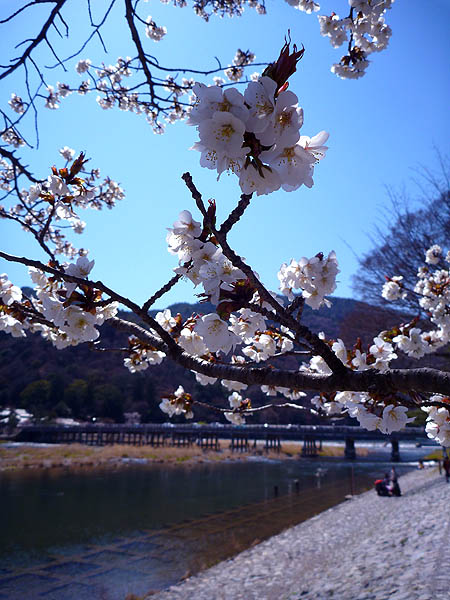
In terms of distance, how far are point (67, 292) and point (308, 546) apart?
430 inches

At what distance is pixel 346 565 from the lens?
7.43 meters

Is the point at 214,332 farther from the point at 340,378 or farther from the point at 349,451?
the point at 349,451

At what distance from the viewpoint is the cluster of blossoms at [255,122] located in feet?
3.54

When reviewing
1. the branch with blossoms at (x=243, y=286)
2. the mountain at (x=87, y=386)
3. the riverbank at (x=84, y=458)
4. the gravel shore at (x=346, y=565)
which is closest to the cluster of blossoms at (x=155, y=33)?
the branch with blossoms at (x=243, y=286)

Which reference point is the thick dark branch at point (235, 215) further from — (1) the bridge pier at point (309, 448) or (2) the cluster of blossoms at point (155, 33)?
(1) the bridge pier at point (309, 448)

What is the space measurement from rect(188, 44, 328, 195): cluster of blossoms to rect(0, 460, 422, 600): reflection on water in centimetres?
959

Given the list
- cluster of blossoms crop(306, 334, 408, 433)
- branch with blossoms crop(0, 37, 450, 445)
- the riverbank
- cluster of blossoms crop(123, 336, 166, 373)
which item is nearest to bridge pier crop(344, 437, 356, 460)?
the riverbank

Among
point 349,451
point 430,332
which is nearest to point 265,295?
point 430,332

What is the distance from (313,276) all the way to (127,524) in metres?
15.0

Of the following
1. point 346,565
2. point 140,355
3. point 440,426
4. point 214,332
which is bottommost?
point 346,565

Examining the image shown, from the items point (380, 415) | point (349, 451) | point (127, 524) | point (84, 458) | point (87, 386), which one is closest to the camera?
point (380, 415)

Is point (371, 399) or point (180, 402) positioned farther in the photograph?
point (180, 402)

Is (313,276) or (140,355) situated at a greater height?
(313,276)

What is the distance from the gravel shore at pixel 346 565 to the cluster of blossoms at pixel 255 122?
496 cm
